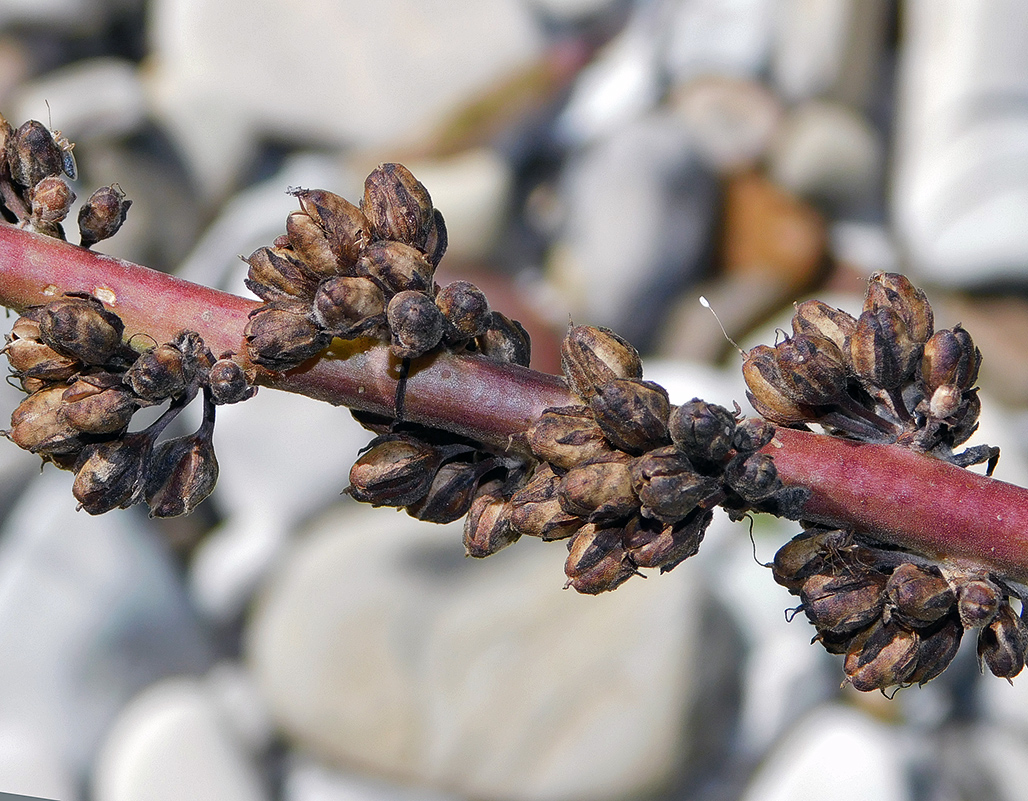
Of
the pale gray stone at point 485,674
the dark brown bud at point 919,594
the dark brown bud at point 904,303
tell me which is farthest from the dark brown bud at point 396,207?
the pale gray stone at point 485,674

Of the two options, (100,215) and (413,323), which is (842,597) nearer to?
(413,323)

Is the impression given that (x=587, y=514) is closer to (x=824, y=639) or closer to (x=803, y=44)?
(x=824, y=639)

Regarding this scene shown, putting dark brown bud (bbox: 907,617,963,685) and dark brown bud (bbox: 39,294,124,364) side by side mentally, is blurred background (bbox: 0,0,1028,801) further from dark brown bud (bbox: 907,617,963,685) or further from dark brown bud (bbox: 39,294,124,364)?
dark brown bud (bbox: 39,294,124,364)

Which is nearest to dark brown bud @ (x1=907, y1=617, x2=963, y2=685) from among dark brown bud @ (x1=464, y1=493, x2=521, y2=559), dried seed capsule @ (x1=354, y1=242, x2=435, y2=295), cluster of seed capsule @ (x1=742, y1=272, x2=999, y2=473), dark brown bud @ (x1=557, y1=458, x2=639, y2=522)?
cluster of seed capsule @ (x1=742, y1=272, x2=999, y2=473)

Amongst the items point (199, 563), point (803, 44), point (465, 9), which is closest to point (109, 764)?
point (199, 563)

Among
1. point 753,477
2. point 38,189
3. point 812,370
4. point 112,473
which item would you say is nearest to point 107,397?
point 112,473
